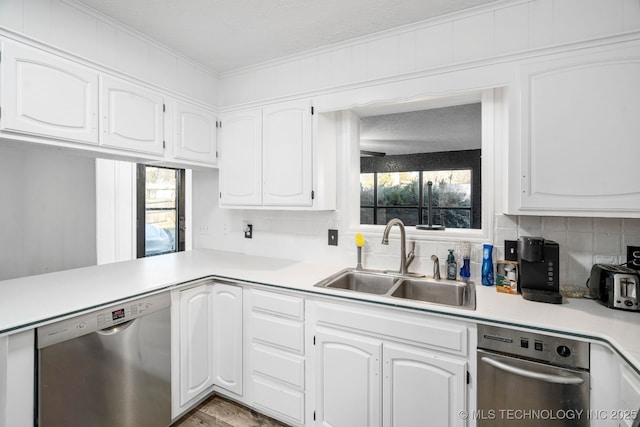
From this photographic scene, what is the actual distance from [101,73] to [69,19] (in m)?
0.28

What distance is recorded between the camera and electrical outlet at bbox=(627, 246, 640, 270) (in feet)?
4.88

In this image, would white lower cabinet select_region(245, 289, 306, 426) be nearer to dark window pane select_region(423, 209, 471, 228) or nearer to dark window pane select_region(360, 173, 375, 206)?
dark window pane select_region(360, 173, 375, 206)

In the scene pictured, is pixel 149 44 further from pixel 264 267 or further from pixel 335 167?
pixel 264 267

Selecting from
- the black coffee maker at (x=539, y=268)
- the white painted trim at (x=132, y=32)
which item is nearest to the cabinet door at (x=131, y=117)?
the white painted trim at (x=132, y=32)

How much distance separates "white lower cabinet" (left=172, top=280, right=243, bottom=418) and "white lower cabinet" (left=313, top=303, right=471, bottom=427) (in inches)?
23.3

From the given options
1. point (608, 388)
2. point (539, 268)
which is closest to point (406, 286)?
point (539, 268)

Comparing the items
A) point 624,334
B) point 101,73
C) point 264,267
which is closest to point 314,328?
point 264,267

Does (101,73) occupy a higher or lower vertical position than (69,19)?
lower

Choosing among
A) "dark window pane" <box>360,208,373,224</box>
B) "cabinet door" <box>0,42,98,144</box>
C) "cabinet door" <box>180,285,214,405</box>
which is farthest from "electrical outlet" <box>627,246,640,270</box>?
"cabinet door" <box>0,42,98,144</box>

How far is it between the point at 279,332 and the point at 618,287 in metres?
1.65

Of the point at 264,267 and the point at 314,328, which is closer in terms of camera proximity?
the point at 314,328

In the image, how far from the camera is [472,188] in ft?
6.63

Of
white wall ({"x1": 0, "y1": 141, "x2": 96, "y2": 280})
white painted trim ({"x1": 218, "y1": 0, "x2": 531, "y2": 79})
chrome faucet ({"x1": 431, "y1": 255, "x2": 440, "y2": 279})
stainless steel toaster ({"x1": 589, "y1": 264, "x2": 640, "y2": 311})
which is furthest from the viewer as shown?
chrome faucet ({"x1": 431, "y1": 255, "x2": 440, "y2": 279})

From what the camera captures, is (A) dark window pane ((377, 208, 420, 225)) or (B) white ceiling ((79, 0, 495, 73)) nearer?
(B) white ceiling ((79, 0, 495, 73))
